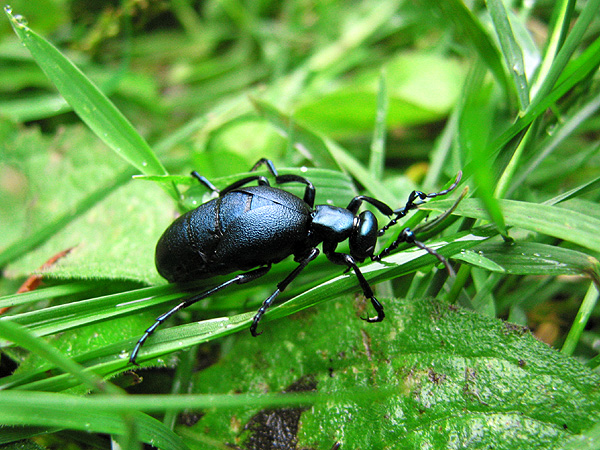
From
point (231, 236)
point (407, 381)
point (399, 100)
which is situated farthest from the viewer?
point (399, 100)

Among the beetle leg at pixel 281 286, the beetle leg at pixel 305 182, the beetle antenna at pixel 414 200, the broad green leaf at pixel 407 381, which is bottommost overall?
the broad green leaf at pixel 407 381

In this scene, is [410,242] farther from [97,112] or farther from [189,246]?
[97,112]

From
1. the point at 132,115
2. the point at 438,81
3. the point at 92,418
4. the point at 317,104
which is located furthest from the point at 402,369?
the point at 132,115

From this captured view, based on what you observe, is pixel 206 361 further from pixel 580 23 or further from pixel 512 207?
pixel 580 23

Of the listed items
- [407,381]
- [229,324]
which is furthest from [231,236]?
[407,381]

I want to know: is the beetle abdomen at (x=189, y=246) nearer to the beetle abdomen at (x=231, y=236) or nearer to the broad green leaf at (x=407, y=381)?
the beetle abdomen at (x=231, y=236)

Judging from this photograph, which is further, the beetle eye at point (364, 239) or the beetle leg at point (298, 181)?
the beetle leg at point (298, 181)

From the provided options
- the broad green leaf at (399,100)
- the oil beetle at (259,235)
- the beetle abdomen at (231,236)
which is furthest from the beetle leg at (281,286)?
the broad green leaf at (399,100)

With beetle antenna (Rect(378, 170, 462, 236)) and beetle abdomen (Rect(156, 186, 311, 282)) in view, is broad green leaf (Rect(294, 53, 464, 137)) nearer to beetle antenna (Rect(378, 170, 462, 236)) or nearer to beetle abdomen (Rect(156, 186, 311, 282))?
beetle antenna (Rect(378, 170, 462, 236))
